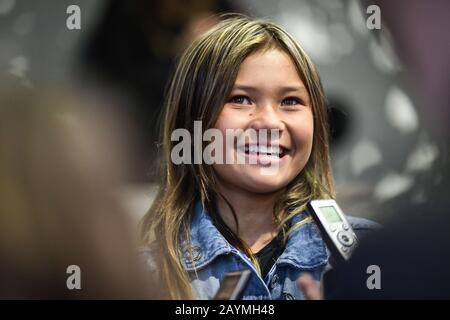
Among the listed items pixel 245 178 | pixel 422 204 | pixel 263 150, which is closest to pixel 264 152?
pixel 263 150

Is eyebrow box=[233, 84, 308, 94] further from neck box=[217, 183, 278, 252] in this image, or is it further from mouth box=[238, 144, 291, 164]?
neck box=[217, 183, 278, 252]

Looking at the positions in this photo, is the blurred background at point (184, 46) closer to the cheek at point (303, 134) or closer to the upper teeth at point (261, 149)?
the cheek at point (303, 134)

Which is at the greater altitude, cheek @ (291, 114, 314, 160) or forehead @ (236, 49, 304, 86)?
forehead @ (236, 49, 304, 86)

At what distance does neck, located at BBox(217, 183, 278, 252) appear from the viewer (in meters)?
3.12

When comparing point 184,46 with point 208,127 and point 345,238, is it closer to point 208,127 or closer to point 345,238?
point 208,127

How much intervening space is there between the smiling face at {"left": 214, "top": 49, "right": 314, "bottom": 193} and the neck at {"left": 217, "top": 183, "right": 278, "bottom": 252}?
2cm

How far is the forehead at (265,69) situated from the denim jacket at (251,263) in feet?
1.67

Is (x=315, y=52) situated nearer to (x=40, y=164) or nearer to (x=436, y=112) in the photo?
(x=436, y=112)

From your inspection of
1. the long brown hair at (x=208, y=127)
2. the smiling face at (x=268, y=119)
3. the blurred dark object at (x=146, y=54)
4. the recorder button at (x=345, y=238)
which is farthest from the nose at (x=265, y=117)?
the recorder button at (x=345, y=238)

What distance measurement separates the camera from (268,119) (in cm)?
304

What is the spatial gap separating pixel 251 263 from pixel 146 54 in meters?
0.86

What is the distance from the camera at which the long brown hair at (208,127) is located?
3.04m

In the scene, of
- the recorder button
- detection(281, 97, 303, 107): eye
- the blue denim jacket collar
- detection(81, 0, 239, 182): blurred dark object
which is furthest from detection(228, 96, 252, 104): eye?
the recorder button

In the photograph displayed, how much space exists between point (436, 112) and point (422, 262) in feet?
1.89
